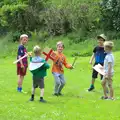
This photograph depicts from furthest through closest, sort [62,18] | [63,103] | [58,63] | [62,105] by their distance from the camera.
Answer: [62,18], [58,63], [63,103], [62,105]

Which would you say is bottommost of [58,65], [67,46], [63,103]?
[67,46]

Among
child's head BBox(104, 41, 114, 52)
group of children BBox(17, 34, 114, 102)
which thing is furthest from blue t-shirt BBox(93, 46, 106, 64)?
child's head BBox(104, 41, 114, 52)

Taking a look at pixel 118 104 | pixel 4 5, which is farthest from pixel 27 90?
pixel 4 5

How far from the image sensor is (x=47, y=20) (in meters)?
37.6

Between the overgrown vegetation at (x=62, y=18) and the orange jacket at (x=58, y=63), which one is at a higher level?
the orange jacket at (x=58, y=63)

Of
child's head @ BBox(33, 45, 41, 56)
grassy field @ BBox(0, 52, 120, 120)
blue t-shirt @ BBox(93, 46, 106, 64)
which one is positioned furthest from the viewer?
blue t-shirt @ BBox(93, 46, 106, 64)

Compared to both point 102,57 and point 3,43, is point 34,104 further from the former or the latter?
point 3,43

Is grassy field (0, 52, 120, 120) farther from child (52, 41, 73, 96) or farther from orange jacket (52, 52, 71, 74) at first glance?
orange jacket (52, 52, 71, 74)

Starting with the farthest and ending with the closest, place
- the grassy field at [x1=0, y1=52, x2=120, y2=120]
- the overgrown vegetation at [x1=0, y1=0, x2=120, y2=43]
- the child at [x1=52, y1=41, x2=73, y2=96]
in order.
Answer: the overgrown vegetation at [x1=0, y1=0, x2=120, y2=43] < the child at [x1=52, y1=41, x2=73, y2=96] < the grassy field at [x1=0, y1=52, x2=120, y2=120]

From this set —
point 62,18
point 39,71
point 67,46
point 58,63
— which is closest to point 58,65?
point 58,63

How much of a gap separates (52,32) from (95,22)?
3942 mm

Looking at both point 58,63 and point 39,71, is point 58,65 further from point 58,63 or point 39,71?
point 39,71

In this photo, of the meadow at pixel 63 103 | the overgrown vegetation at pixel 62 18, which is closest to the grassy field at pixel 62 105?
the meadow at pixel 63 103

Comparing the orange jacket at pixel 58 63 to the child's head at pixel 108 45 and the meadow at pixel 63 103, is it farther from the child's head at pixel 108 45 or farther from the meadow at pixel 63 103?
the child's head at pixel 108 45
